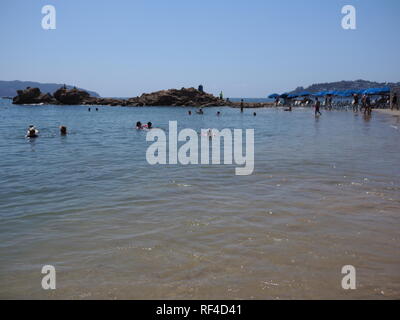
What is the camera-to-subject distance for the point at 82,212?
253 inches

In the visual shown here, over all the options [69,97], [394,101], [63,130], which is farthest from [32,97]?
[394,101]

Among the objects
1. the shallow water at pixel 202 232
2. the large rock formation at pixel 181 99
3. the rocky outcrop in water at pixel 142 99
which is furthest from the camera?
the rocky outcrop in water at pixel 142 99

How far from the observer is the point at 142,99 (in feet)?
282

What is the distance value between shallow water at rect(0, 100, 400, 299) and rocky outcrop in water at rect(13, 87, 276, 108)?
69604 mm

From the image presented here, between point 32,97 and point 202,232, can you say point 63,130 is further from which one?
point 32,97

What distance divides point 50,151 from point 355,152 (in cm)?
1324

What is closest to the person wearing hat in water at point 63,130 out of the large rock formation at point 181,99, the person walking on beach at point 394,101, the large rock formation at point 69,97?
the person walking on beach at point 394,101

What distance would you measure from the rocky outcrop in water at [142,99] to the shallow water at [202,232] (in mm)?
69604

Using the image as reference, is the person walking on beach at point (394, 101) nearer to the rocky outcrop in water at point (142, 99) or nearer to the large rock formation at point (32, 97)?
the rocky outcrop in water at point (142, 99)

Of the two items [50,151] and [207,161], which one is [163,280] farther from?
[50,151]

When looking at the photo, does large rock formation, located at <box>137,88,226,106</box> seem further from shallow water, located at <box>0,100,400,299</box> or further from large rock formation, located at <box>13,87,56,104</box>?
shallow water, located at <box>0,100,400,299</box>

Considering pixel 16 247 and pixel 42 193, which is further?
pixel 42 193

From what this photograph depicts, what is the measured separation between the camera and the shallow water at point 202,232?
12.5 ft

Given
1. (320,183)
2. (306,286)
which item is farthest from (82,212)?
(320,183)
